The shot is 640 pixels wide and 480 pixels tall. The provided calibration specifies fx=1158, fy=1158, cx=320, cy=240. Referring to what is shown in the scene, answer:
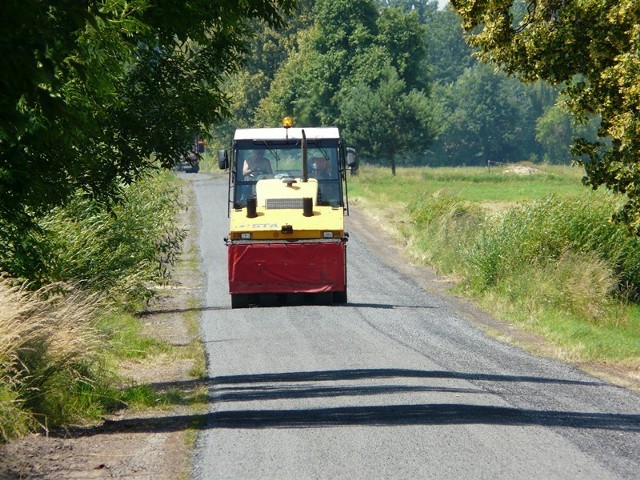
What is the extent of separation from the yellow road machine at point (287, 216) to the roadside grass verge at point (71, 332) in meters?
1.53

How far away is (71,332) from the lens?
37.7 feet

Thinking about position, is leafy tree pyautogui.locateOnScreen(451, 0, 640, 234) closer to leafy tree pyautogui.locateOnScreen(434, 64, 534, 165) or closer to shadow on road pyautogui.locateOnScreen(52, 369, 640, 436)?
shadow on road pyautogui.locateOnScreen(52, 369, 640, 436)

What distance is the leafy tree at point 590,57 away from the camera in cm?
1492

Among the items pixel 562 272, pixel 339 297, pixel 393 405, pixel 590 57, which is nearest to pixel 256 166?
pixel 339 297

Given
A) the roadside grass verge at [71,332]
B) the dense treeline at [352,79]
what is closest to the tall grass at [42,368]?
the roadside grass verge at [71,332]

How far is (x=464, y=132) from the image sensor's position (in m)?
129

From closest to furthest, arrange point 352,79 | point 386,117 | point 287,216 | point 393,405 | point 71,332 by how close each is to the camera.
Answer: point 393,405 < point 71,332 < point 287,216 < point 386,117 < point 352,79

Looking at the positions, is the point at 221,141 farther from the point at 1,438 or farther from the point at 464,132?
the point at 1,438

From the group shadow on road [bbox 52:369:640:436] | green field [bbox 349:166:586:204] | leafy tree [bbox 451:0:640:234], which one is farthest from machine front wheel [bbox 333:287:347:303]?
green field [bbox 349:166:586:204]

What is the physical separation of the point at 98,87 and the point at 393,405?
13.5 ft

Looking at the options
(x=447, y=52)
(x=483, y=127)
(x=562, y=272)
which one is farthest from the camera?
(x=447, y=52)

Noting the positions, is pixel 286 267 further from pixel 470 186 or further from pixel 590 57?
pixel 470 186

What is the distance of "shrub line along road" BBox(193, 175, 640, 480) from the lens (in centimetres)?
888

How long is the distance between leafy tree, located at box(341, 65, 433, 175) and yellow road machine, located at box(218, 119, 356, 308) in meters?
47.2
